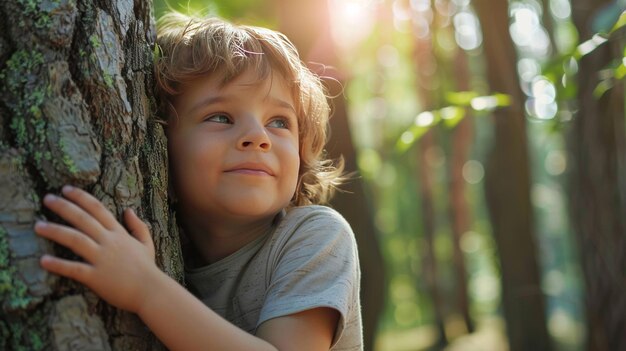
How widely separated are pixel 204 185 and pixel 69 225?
0.58m

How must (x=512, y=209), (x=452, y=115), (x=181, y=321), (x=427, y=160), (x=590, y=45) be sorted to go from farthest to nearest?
(x=427, y=160) < (x=512, y=209) < (x=452, y=115) < (x=590, y=45) < (x=181, y=321)

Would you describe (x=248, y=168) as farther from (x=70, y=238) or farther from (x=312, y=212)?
(x=70, y=238)

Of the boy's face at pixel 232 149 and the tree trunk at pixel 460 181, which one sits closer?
the boy's face at pixel 232 149

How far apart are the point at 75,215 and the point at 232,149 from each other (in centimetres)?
61

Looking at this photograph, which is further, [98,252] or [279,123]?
[279,123]

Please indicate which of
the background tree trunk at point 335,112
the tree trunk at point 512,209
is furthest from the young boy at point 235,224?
the tree trunk at point 512,209

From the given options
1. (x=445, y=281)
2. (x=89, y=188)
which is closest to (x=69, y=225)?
(x=89, y=188)

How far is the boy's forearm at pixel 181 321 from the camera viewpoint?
165cm

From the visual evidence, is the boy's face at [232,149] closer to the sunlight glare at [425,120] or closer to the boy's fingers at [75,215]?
the boy's fingers at [75,215]

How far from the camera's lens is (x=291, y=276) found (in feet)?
6.28

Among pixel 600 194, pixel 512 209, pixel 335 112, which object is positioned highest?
pixel 335 112

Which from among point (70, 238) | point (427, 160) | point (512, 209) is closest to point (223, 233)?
point (70, 238)

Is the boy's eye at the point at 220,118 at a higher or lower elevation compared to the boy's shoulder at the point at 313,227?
higher

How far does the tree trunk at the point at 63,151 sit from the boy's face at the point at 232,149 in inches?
8.1
